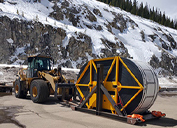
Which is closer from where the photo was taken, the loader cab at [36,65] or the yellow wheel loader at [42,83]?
the yellow wheel loader at [42,83]

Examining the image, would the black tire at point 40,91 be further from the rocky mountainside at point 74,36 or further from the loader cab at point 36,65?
the rocky mountainside at point 74,36

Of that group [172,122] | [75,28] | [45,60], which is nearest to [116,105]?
[172,122]

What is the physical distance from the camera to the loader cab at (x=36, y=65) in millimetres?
11742

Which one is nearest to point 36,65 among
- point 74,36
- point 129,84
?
point 129,84

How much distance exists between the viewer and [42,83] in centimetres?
1008

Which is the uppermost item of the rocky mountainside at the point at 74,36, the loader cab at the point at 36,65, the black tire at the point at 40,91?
the rocky mountainside at the point at 74,36

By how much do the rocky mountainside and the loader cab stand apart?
16.0 metres

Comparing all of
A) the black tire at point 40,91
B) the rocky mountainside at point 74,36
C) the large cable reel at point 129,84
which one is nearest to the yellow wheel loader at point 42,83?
the black tire at point 40,91

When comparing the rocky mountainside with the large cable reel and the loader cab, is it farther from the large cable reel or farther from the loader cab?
the large cable reel

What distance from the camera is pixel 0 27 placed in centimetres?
2727

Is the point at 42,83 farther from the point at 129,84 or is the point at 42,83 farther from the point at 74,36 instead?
the point at 74,36

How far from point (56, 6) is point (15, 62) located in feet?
59.4

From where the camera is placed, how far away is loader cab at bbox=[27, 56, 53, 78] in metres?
11.7

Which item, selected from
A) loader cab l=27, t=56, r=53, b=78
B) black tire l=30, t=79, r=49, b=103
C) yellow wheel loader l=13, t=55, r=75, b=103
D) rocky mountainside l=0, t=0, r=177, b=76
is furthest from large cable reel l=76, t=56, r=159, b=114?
rocky mountainside l=0, t=0, r=177, b=76
